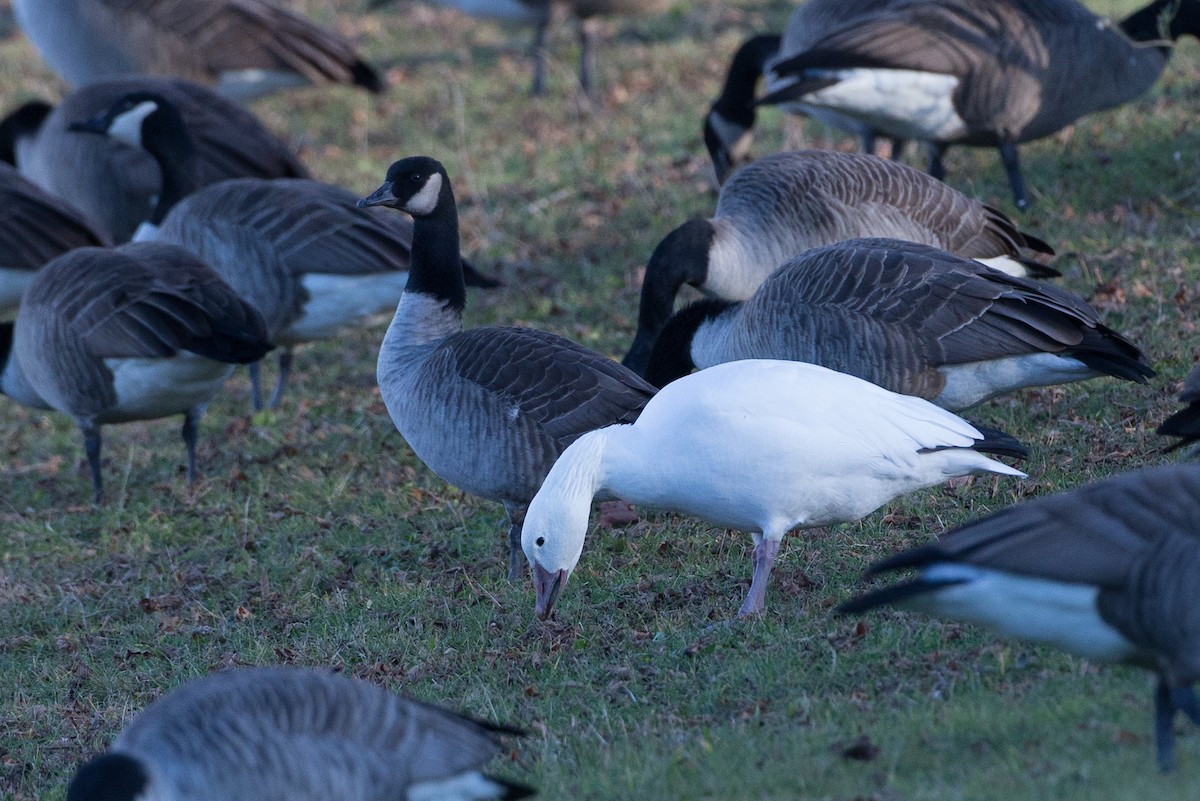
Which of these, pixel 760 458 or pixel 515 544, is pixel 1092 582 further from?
pixel 515 544

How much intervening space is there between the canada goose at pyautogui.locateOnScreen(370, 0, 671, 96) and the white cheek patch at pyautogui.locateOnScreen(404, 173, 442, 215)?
7.52 meters

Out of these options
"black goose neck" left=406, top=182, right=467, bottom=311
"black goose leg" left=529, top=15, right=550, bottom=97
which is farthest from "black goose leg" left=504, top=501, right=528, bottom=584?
"black goose leg" left=529, top=15, right=550, bottom=97

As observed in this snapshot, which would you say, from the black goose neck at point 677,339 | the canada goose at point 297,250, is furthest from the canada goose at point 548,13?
the black goose neck at point 677,339

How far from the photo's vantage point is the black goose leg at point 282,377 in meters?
9.97

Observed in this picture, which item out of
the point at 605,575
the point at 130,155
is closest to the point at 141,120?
the point at 130,155

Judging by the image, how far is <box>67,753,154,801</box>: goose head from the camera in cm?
374

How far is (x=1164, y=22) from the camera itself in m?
10.5

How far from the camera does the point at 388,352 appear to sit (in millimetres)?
7215

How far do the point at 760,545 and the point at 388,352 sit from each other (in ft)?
7.85

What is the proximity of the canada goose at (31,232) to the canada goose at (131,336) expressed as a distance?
194cm

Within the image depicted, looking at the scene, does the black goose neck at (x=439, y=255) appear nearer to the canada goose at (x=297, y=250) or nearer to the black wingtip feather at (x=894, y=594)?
the canada goose at (x=297, y=250)

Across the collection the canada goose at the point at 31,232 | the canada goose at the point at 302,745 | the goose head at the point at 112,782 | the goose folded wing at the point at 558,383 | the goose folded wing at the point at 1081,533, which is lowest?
the canada goose at the point at 31,232

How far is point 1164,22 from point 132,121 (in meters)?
7.63

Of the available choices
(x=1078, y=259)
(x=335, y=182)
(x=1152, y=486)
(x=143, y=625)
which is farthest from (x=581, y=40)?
(x=1152, y=486)
